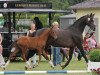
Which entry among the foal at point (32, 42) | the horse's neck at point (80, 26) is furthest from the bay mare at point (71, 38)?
the foal at point (32, 42)

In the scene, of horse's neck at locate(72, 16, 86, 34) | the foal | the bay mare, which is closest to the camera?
the foal

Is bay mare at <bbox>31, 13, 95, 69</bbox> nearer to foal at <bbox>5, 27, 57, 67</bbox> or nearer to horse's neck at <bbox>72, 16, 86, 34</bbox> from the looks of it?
horse's neck at <bbox>72, 16, 86, 34</bbox>

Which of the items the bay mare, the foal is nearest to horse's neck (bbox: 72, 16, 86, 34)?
the bay mare

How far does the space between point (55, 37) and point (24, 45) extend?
123cm

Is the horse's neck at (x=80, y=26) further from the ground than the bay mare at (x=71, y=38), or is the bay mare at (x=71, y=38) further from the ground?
the horse's neck at (x=80, y=26)

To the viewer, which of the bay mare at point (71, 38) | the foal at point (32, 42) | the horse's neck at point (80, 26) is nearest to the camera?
the foal at point (32, 42)

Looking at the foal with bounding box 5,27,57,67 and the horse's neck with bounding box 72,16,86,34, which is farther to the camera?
the horse's neck with bounding box 72,16,86,34

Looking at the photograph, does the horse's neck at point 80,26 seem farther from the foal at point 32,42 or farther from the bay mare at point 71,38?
the foal at point 32,42

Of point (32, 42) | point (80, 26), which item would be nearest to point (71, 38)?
point (80, 26)

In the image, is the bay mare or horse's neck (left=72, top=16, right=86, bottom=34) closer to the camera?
the bay mare

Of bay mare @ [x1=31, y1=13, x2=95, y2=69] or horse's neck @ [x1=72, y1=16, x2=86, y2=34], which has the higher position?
horse's neck @ [x1=72, y1=16, x2=86, y2=34]

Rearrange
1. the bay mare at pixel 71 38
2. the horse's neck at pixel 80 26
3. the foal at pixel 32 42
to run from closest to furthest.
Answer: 1. the foal at pixel 32 42
2. the bay mare at pixel 71 38
3. the horse's neck at pixel 80 26

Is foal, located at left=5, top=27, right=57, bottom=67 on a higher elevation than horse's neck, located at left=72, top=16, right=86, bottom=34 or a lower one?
lower

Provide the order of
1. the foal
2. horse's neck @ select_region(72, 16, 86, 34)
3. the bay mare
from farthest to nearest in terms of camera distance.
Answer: horse's neck @ select_region(72, 16, 86, 34), the bay mare, the foal
